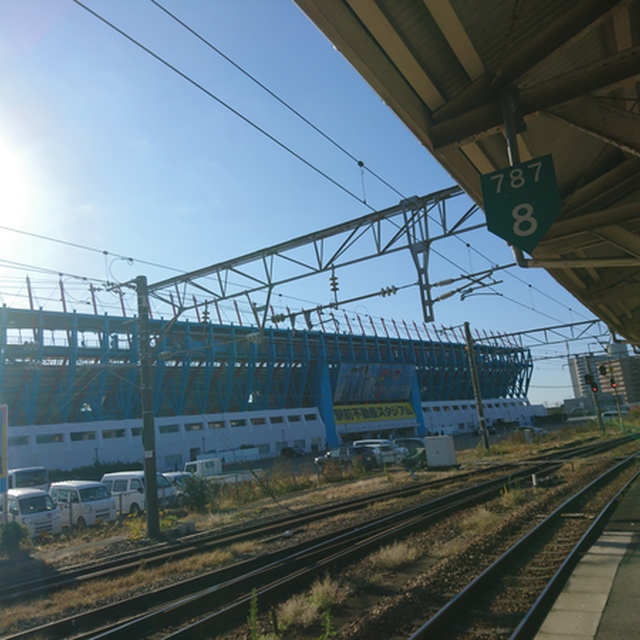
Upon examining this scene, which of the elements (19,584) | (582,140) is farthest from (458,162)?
(19,584)

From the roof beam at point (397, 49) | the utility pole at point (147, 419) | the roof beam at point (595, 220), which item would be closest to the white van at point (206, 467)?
the utility pole at point (147, 419)

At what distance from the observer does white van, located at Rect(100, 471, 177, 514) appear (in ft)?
82.9

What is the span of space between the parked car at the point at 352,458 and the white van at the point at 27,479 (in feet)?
49.5

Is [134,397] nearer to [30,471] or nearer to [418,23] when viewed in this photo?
[30,471]

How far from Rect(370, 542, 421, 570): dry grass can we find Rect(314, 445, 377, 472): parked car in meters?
21.6

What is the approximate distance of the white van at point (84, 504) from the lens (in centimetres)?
2188

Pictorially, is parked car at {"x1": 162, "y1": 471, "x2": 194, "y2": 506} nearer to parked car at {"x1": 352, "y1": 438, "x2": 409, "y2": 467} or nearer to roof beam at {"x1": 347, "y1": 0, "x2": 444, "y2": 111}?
parked car at {"x1": 352, "y1": 438, "x2": 409, "y2": 467}

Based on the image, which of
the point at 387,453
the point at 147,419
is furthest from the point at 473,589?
the point at 387,453

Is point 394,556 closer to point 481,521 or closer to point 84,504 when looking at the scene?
point 481,521

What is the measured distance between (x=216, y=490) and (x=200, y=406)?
3403cm

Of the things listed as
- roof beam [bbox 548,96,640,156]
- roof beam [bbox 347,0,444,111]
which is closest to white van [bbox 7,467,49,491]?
roof beam [bbox 347,0,444,111]

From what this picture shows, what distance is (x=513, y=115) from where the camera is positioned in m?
5.36

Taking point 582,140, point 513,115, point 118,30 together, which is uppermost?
point 118,30

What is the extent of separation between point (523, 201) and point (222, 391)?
59.8m
